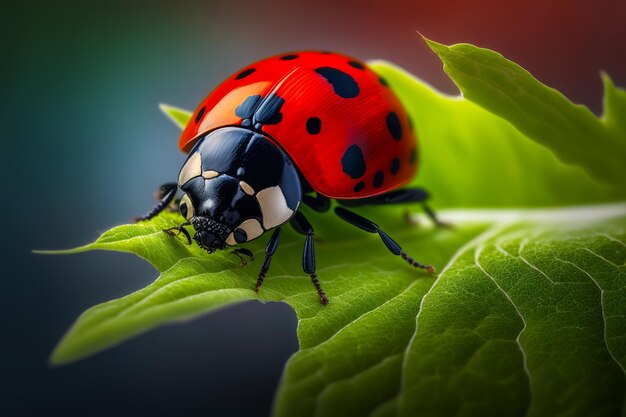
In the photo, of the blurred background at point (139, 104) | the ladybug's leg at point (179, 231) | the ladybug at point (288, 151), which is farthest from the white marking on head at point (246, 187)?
the blurred background at point (139, 104)

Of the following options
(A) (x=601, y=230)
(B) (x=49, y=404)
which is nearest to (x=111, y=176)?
(B) (x=49, y=404)

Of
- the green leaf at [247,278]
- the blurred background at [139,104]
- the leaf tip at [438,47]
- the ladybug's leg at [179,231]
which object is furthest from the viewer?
Result: the blurred background at [139,104]

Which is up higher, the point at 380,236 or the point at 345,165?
the point at 345,165

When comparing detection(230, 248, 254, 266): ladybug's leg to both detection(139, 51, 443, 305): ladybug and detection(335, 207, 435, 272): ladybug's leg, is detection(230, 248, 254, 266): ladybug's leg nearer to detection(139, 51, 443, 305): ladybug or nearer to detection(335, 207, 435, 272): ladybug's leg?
detection(139, 51, 443, 305): ladybug

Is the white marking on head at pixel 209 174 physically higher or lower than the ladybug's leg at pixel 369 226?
higher

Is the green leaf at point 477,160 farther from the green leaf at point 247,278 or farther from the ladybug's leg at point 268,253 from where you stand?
the ladybug's leg at point 268,253

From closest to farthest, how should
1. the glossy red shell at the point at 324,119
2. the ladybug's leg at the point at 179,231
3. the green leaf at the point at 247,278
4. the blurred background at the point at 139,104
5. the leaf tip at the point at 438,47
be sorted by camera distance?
1. the green leaf at the point at 247,278
2. the leaf tip at the point at 438,47
3. the ladybug's leg at the point at 179,231
4. the glossy red shell at the point at 324,119
5. the blurred background at the point at 139,104

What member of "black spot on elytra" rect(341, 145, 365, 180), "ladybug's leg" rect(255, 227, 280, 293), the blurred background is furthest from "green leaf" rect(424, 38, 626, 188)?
the blurred background

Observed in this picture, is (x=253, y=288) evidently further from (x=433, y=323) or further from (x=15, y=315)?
(x=15, y=315)
